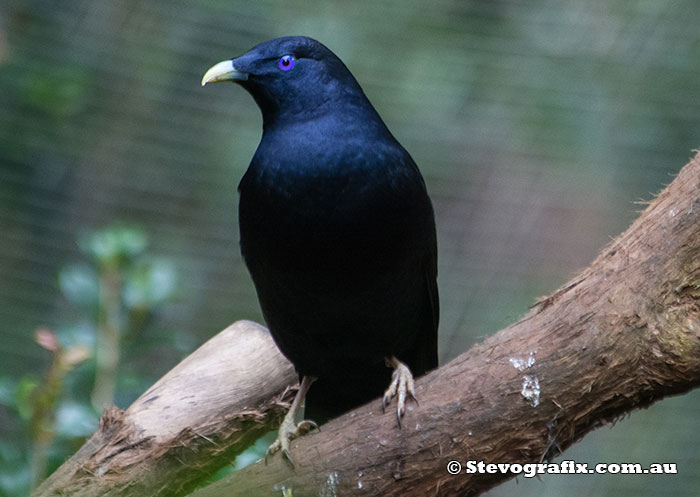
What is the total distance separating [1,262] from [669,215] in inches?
152

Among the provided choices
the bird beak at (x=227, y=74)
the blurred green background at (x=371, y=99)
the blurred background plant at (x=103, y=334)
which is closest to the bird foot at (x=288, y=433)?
the blurred background plant at (x=103, y=334)

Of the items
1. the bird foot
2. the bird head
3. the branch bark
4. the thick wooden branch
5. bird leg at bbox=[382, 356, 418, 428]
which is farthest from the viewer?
the bird head

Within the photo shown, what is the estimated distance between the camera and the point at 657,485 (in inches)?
193

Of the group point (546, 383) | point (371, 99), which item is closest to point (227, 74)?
point (546, 383)

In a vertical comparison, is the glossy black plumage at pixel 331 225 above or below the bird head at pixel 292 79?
below

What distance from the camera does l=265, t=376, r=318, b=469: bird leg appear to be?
237 centimetres

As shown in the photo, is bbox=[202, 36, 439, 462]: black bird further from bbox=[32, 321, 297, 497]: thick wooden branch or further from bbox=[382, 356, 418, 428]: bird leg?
bbox=[32, 321, 297, 497]: thick wooden branch

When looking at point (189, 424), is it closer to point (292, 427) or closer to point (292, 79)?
point (292, 427)

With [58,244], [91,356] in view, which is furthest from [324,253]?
[58,244]

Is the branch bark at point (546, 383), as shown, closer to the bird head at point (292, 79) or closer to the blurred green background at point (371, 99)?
the bird head at point (292, 79)

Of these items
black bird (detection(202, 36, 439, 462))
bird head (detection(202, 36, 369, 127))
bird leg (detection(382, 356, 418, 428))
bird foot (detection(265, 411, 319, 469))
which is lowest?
bird foot (detection(265, 411, 319, 469))

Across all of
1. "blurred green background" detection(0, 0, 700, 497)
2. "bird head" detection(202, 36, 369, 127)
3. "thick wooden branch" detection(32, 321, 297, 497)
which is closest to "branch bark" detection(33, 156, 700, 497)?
"thick wooden branch" detection(32, 321, 297, 497)

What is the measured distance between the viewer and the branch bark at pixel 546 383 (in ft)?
6.71

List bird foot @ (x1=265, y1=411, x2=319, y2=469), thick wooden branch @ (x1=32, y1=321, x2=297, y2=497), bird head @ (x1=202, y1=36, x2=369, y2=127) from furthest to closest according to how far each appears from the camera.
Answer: bird head @ (x1=202, y1=36, x2=369, y2=127), thick wooden branch @ (x1=32, y1=321, x2=297, y2=497), bird foot @ (x1=265, y1=411, x2=319, y2=469)
